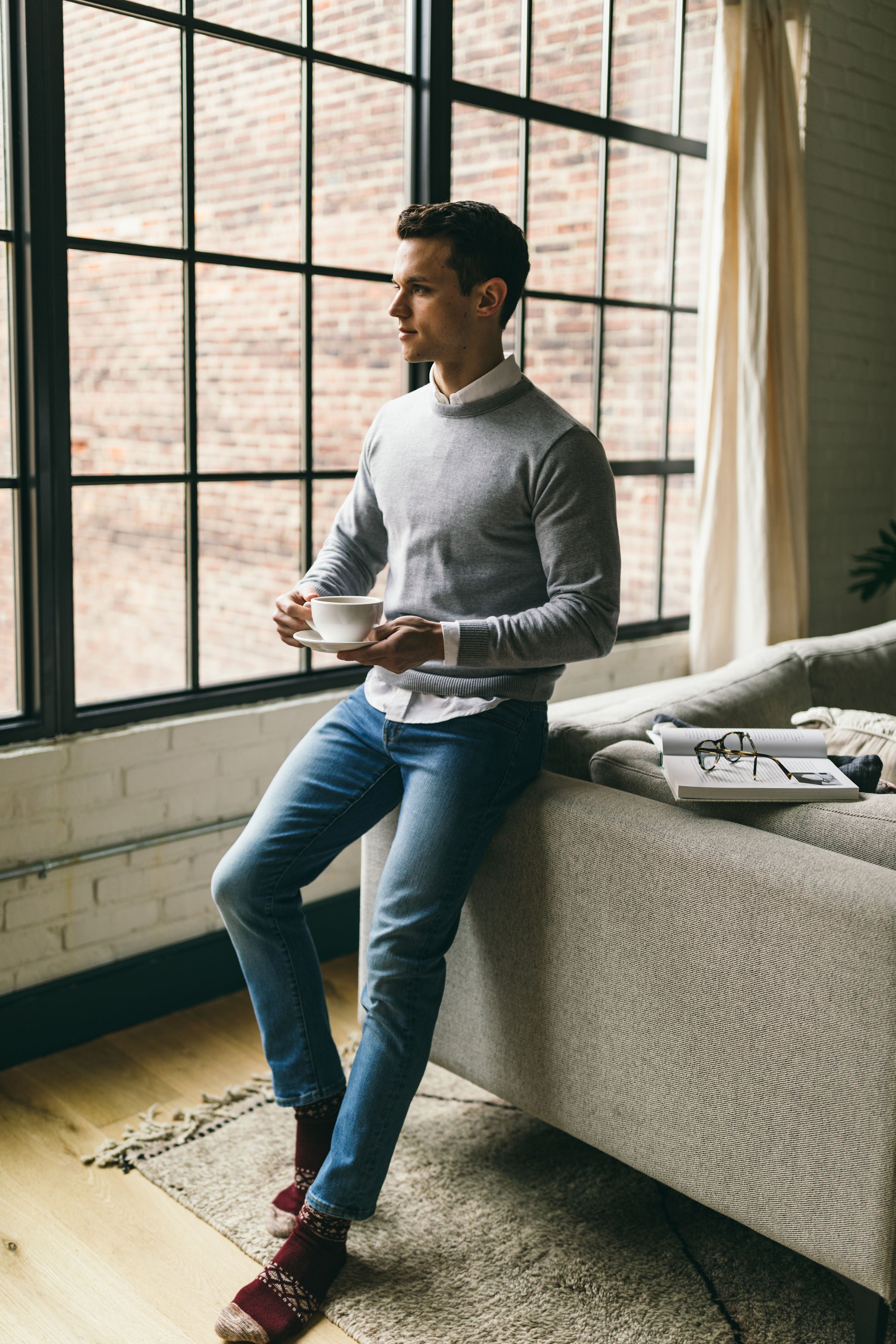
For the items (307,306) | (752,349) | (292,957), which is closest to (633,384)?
(752,349)

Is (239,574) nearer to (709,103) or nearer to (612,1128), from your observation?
(612,1128)

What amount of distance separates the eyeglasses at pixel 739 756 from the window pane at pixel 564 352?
174 centimetres

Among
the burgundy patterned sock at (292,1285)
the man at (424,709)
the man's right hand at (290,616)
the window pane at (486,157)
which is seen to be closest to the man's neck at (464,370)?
the man at (424,709)

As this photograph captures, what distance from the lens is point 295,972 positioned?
180cm

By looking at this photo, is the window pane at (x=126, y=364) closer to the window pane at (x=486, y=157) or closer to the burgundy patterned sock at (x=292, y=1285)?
the window pane at (x=486, y=157)

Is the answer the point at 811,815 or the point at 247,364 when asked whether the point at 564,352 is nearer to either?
the point at 247,364

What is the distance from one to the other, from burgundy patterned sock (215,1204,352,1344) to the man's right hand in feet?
2.74

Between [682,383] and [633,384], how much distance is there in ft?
0.69

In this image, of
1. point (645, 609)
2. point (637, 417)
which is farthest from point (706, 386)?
point (645, 609)

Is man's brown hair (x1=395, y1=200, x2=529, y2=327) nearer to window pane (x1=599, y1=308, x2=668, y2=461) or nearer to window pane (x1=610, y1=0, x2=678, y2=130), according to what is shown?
window pane (x1=599, y1=308, x2=668, y2=461)

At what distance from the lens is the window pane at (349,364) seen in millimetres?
2846

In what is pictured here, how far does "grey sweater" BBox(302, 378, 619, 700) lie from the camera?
66.7 inches

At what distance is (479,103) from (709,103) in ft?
3.25

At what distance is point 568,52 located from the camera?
3172mm
